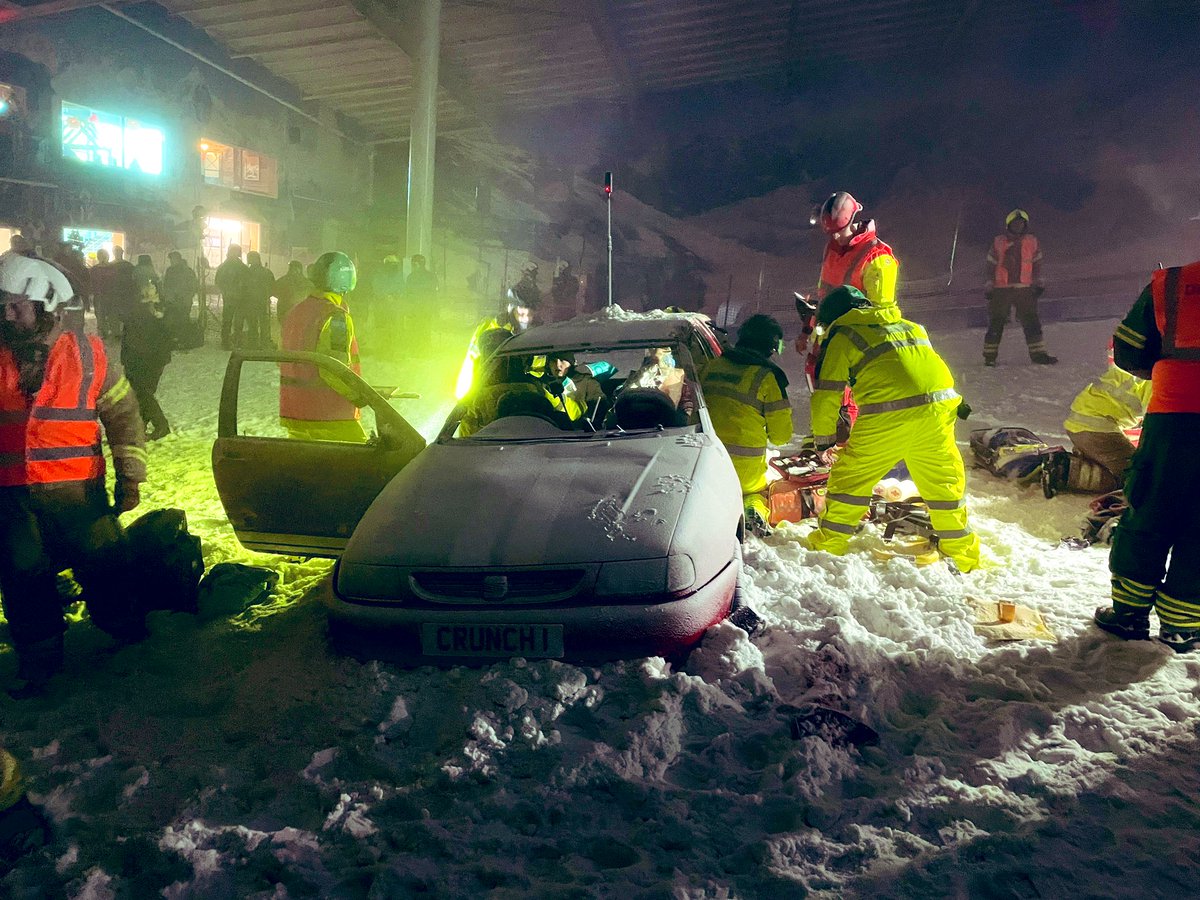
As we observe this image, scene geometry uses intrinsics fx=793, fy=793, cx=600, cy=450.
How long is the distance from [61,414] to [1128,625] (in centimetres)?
468

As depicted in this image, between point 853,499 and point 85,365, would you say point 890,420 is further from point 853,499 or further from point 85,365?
point 85,365

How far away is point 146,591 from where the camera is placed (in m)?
3.92

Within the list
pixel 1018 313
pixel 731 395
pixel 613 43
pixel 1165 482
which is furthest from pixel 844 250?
pixel 613 43

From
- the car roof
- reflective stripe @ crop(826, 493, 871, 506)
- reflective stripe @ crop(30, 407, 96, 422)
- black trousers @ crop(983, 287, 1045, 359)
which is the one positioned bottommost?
reflective stripe @ crop(826, 493, 871, 506)

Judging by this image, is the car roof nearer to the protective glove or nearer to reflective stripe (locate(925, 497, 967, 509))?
reflective stripe (locate(925, 497, 967, 509))

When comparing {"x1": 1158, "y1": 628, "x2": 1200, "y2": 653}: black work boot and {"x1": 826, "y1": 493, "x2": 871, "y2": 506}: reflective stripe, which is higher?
{"x1": 826, "y1": 493, "x2": 871, "y2": 506}: reflective stripe

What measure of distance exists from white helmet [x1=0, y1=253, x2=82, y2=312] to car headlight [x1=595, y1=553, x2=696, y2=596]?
2.49 metres

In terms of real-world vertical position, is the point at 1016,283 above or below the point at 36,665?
above

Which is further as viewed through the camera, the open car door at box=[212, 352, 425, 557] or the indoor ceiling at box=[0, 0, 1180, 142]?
the indoor ceiling at box=[0, 0, 1180, 142]

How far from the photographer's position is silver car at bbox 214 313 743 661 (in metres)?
2.86

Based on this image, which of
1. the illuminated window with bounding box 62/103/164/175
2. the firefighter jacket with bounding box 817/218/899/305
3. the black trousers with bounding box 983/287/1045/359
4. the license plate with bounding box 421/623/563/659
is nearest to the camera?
the license plate with bounding box 421/623/563/659

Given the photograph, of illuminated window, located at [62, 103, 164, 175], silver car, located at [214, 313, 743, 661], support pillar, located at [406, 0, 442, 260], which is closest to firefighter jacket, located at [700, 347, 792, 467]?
silver car, located at [214, 313, 743, 661]

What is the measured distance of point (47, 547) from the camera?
337 centimetres

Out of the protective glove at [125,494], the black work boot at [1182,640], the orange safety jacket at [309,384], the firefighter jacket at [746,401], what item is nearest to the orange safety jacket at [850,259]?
the firefighter jacket at [746,401]
